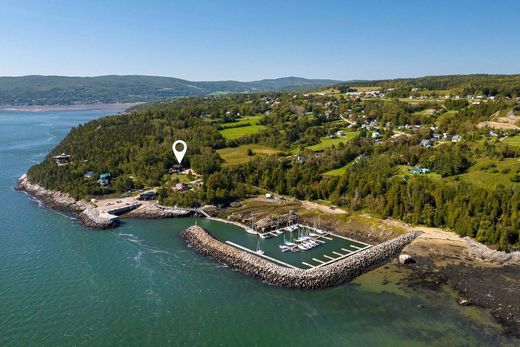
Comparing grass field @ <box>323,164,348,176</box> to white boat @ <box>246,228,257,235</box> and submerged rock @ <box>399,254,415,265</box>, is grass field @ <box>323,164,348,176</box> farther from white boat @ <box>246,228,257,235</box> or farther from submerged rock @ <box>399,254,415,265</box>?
submerged rock @ <box>399,254,415,265</box>

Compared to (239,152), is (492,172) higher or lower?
higher

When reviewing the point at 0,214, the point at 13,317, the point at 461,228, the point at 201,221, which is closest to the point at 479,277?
the point at 461,228

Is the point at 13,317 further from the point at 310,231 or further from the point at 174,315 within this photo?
the point at 310,231

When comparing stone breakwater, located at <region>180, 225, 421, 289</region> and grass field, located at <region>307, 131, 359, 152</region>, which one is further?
grass field, located at <region>307, 131, 359, 152</region>

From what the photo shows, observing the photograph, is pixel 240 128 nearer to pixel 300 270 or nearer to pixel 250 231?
pixel 250 231

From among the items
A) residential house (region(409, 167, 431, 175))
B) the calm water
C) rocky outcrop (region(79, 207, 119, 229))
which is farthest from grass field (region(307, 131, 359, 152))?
the calm water

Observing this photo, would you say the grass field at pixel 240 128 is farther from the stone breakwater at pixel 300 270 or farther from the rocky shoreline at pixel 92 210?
the stone breakwater at pixel 300 270

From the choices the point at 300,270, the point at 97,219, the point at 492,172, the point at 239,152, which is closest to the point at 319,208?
the point at 300,270

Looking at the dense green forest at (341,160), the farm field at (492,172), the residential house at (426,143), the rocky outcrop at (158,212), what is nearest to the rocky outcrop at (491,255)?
the dense green forest at (341,160)
